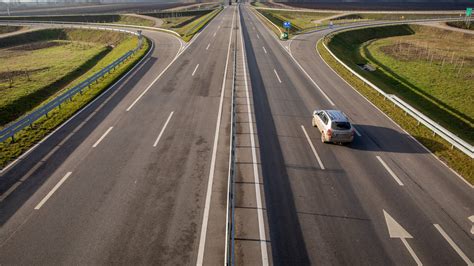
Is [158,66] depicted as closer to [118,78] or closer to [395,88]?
[118,78]

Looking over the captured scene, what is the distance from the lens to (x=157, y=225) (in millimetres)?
11359

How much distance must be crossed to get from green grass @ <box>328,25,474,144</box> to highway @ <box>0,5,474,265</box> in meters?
8.81

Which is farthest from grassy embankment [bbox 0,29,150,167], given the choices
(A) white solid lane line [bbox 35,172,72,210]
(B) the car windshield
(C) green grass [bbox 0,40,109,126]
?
(B) the car windshield

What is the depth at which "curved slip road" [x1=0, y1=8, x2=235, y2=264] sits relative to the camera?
10.3 m

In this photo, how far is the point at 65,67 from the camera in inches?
1539

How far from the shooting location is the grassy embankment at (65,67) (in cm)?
1773

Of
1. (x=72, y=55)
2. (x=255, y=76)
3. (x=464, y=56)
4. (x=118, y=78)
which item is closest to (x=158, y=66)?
(x=118, y=78)

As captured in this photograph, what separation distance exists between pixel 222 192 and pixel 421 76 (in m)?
33.4

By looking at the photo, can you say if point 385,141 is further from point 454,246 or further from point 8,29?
point 8,29

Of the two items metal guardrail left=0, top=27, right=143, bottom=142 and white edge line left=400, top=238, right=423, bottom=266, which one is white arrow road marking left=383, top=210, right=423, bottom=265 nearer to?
white edge line left=400, top=238, right=423, bottom=266

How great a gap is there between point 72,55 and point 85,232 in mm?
44093

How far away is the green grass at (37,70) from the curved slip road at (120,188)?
27.7ft

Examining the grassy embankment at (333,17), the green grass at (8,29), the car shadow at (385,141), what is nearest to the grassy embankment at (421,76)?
the car shadow at (385,141)

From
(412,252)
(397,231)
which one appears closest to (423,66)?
(397,231)
